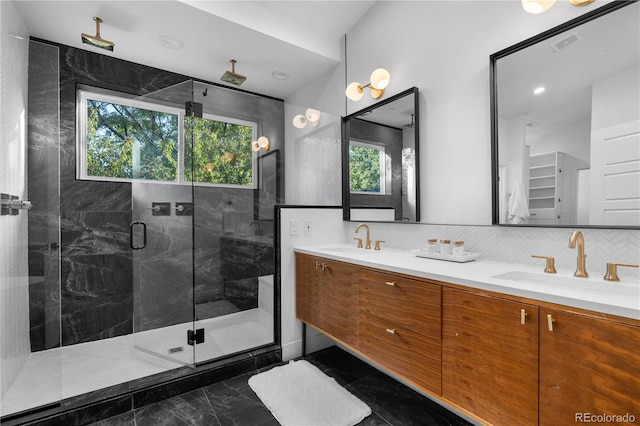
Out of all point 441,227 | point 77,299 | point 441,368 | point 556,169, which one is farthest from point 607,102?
point 77,299

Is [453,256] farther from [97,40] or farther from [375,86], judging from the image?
[97,40]


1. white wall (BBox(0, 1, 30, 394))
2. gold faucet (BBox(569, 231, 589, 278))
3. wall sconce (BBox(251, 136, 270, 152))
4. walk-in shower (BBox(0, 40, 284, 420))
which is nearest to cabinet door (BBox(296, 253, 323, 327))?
walk-in shower (BBox(0, 40, 284, 420))

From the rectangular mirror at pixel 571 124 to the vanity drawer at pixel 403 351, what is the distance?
0.80m

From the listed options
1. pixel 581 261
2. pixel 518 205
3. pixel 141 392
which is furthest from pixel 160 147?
pixel 581 261

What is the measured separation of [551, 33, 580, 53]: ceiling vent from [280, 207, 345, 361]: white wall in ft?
5.96

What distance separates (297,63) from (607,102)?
2.40 meters

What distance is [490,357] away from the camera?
1.15m

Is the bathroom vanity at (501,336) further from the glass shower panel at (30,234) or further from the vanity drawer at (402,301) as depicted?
the glass shower panel at (30,234)

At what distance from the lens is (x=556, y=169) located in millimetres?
1451

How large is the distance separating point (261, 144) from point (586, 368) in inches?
97.1

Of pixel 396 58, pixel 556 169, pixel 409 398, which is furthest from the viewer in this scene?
pixel 396 58

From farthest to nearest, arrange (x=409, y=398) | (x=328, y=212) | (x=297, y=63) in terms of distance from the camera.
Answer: (x=297, y=63), (x=328, y=212), (x=409, y=398)

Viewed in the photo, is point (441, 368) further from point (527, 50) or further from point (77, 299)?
point (77, 299)

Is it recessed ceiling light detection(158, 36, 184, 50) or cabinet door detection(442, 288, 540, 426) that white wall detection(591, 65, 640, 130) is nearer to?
cabinet door detection(442, 288, 540, 426)
